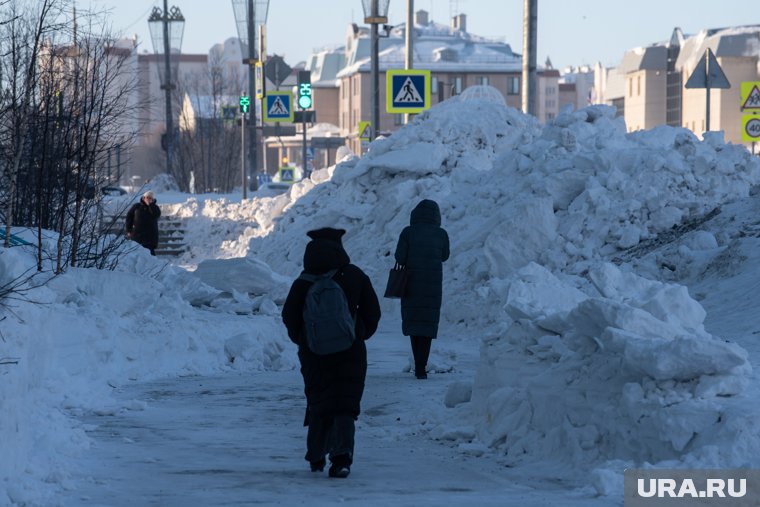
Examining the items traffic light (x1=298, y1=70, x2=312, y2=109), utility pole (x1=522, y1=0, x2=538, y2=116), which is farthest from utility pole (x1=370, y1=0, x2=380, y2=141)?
traffic light (x1=298, y1=70, x2=312, y2=109)

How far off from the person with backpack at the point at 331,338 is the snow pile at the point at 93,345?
4.70ft

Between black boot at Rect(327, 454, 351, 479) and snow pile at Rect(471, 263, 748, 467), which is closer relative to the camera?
snow pile at Rect(471, 263, 748, 467)

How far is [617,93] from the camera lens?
10800cm

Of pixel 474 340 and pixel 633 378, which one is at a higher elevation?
pixel 633 378

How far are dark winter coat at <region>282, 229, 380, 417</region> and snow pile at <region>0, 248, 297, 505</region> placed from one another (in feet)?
4.74

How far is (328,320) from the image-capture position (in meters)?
7.38

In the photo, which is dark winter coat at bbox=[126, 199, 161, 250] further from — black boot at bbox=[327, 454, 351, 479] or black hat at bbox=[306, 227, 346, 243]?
black boot at bbox=[327, 454, 351, 479]

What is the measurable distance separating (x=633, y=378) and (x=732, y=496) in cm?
141

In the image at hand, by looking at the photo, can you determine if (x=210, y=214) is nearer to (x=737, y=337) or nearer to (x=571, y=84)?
(x=737, y=337)

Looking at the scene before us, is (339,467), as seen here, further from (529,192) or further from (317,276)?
(529,192)

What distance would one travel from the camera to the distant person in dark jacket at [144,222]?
907 inches

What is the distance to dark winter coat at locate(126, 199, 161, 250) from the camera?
75.6ft

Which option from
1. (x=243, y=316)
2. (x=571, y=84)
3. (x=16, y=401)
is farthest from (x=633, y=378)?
(x=571, y=84)

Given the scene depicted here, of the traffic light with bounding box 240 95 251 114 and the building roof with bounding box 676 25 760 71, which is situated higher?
the building roof with bounding box 676 25 760 71
